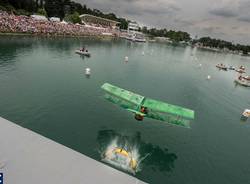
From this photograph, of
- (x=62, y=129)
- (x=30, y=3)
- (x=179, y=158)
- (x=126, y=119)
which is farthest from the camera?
(x=30, y=3)

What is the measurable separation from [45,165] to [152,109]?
15.6 m

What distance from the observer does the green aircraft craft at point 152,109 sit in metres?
23.2

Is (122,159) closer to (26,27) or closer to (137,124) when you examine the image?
(137,124)

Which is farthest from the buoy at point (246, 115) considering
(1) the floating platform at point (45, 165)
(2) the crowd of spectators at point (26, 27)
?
(2) the crowd of spectators at point (26, 27)

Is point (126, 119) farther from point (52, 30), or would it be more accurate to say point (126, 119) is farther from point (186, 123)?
point (52, 30)

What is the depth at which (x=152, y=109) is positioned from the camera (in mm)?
24875

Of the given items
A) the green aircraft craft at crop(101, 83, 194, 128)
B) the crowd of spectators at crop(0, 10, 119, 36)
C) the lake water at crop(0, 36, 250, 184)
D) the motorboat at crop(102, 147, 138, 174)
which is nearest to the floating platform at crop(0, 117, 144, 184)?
the motorboat at crop(102, 147, 138, 174)

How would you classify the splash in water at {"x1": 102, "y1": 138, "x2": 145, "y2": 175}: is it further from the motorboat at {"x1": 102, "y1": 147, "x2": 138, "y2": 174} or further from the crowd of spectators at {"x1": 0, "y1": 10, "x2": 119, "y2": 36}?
the crowd of spectators at {"x1": 0, "y1": 10, "x2": 119, "y2": 36}

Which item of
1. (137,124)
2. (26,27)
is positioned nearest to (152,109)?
(137,124)

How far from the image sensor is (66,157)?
13031mm

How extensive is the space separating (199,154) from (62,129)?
15459 mm

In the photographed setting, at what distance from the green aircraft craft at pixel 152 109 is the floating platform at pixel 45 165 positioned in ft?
34.4

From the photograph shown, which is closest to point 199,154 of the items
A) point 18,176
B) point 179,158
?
point 179,158

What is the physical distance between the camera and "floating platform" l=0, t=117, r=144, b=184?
1108 cm
